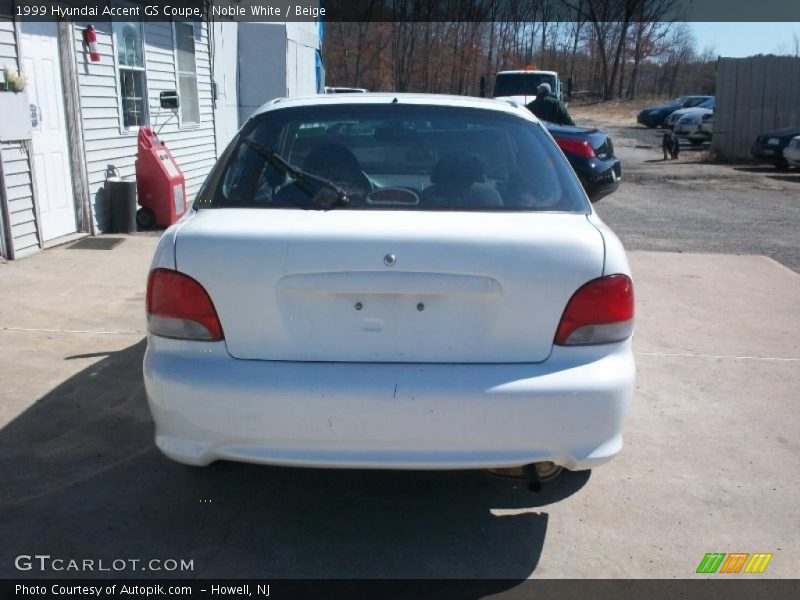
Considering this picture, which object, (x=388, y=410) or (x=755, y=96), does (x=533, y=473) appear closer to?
(x=388, y=410)

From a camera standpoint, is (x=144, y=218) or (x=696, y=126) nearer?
(x=144, y=218)

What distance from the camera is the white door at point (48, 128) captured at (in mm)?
8023

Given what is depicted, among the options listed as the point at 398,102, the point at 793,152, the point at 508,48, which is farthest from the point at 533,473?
the point at 508,48

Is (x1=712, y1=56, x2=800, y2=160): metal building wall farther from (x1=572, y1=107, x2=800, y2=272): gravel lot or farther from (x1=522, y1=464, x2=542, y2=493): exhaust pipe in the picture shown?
(x1=522, y1=464, x2=542, y2=493): exhaust pipe

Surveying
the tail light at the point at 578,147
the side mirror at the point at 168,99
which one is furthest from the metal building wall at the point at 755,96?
the side mirror at the point at 168,99

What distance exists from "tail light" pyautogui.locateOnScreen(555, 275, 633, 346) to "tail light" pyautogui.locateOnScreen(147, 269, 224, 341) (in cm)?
124

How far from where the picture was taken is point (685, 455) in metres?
4.09

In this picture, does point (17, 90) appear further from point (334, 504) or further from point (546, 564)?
point (546, 564)

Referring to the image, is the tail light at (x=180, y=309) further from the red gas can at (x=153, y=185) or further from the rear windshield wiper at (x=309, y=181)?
the red gas can at (x=153, y=185)

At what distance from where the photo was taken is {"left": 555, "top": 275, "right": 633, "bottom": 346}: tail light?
9.56ft

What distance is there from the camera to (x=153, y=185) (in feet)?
32.1

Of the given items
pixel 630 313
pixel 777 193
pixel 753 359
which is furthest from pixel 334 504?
pixel 777 193

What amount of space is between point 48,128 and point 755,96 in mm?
18666

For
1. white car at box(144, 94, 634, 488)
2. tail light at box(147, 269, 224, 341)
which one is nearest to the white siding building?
tail light at box(147, 269, 224, 341)
